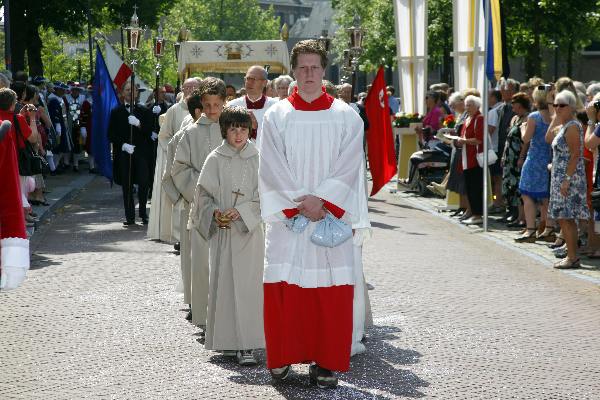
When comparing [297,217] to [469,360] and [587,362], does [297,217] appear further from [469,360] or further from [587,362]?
[587,362]

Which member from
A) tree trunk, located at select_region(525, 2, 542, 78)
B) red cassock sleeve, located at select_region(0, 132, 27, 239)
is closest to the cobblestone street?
red cassock sleeve, located at select_region(0, 132, 27, 239)

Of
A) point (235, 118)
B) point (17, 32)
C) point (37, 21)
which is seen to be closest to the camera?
point (235, 118)

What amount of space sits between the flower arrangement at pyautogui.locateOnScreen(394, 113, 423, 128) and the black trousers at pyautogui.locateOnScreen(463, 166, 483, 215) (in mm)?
5783

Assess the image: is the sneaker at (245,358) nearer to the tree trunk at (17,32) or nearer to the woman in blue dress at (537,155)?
the woman in blue dress at (537,155)

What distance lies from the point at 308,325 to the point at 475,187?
407 inches

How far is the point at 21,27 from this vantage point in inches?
1305

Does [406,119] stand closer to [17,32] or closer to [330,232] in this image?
[17,32]

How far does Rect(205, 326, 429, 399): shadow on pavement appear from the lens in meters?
6.86

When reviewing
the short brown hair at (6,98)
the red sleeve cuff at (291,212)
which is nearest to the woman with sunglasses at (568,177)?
Result: the short brown hair at (6,98)

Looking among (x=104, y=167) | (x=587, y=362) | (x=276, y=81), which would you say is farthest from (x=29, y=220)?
(x=587, y=362)

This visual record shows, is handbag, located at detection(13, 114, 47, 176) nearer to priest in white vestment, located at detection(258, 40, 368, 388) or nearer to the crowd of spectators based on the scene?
the crowd of spectators

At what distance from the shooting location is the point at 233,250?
7.88 m

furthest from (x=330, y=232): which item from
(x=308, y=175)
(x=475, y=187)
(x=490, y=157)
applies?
(x=475, y=187)

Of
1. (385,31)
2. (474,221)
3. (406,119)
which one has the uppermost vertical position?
(385,31)
